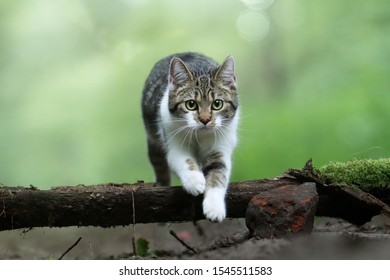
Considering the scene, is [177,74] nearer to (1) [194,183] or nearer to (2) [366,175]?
(1) [194,183]

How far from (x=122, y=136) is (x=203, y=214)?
137 centimetres

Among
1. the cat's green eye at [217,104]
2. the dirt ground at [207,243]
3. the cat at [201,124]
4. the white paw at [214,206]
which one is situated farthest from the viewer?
the cat's green eye at [217,104]

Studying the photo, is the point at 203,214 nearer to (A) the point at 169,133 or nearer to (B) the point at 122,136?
(A) the point at 169,133

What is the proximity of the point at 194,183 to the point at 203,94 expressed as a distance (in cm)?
43

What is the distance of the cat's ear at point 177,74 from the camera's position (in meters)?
2.46

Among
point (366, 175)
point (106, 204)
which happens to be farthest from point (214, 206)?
point (366, 175)

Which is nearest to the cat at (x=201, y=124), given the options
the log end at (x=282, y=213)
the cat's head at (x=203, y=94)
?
the cat's head at (x=203, y=94)

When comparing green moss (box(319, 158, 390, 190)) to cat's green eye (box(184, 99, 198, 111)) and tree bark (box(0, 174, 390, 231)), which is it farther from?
cat's green eye (box(184, 99, 198, 111))

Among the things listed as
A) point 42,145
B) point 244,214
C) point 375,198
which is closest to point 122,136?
point 42,145

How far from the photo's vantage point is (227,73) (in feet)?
8.21

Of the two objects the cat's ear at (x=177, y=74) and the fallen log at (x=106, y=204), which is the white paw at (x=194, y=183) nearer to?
the fallen log at (x=106, y=204)

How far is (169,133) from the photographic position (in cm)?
255

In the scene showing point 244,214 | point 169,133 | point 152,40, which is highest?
point 152,40

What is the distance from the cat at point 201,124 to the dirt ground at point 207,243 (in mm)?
267
